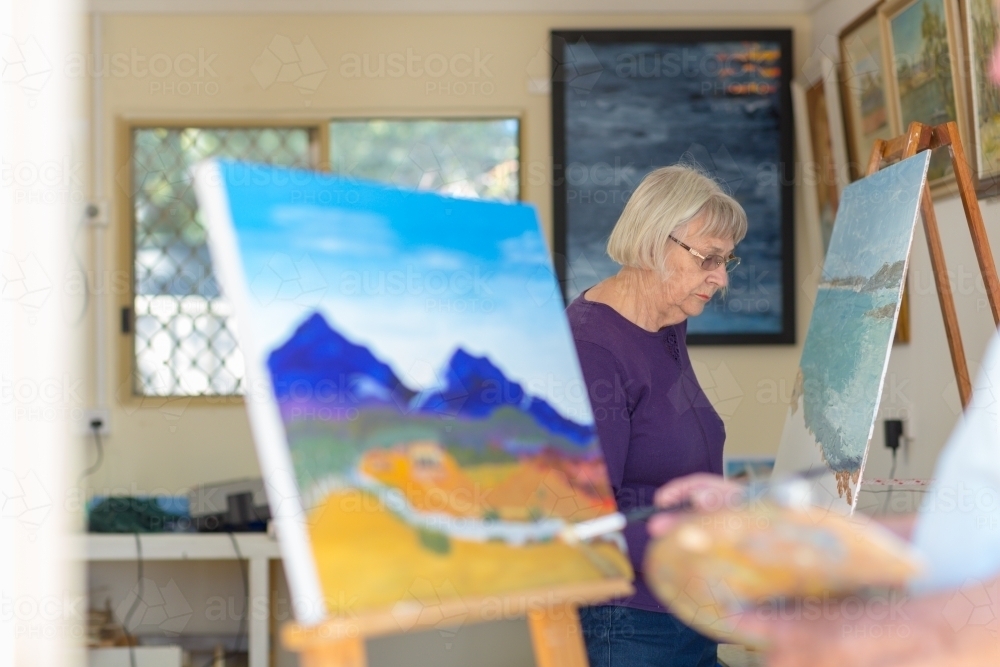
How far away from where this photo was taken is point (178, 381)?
11.6 ft

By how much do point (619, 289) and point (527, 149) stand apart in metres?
1.80

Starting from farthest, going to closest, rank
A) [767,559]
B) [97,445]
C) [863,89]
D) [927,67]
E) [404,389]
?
1. [97,445]
2. [863,89]
3. [927,67]
4. [404,389]
5. [767,559]

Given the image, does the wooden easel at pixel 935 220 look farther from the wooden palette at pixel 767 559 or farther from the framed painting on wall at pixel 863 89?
the wooden palette at pixel 767 559

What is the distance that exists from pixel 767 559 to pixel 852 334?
3.47ft

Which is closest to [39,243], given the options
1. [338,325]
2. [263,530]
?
[338,325]

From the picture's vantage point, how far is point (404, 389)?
1.24 metres

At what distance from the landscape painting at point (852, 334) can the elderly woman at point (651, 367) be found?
248 mm

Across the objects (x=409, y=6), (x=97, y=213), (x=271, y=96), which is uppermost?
(x=409, y=6)

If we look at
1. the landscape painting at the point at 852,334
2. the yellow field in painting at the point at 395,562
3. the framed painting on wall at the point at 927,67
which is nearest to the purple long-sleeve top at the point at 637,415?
the landscape painting at the point at 852,334

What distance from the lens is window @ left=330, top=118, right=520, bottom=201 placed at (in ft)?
11.4

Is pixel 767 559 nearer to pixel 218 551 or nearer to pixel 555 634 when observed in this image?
pixel 555 634

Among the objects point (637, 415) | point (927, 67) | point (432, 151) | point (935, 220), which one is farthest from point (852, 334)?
point (432, 151)

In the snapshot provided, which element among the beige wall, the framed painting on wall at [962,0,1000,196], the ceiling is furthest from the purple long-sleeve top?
the ceiling

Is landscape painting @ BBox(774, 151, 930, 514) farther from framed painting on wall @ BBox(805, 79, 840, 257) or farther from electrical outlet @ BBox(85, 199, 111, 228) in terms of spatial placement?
electrical outlet @ BBox(85, 199, 111, 228)
